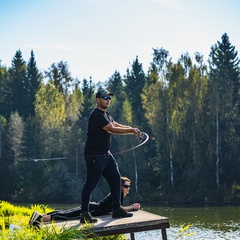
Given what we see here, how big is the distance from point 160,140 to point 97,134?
3893 cm

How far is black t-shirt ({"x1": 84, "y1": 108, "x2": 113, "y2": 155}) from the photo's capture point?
655 cm

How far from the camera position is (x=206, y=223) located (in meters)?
26.7

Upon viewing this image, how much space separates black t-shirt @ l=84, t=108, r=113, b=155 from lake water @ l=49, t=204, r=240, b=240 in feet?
40.9

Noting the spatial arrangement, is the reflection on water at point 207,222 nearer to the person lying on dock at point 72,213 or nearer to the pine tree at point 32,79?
the person lying on dock at point 72,213

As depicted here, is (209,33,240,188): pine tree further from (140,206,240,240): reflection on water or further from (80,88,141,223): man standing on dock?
(80,88,141,223): man standing on dock

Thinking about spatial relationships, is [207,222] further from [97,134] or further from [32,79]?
[32,79]

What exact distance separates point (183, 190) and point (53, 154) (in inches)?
585

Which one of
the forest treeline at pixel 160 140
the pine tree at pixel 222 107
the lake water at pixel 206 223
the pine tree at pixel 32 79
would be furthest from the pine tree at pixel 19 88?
the lake water at pixel 206 223

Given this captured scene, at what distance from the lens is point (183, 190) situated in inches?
1713

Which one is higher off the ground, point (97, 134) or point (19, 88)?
point (19, 88)

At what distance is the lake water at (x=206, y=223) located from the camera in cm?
2144

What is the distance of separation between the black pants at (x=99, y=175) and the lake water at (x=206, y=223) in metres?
12.0

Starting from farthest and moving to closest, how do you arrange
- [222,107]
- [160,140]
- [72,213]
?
[160,140]
[222,107]
[72,213]

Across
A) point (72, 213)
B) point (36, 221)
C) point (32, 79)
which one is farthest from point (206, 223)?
point (32, 79)
